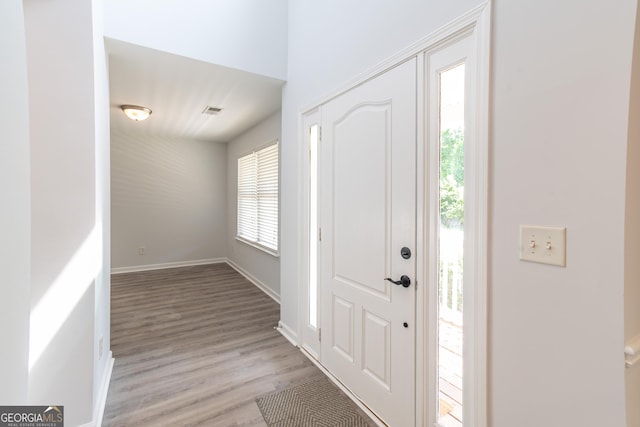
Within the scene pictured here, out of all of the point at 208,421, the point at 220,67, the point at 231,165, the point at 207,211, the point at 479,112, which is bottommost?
the point at 208,421

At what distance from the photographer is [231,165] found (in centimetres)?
576

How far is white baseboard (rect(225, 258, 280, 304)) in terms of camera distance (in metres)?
3.98

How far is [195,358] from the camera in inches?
96.6

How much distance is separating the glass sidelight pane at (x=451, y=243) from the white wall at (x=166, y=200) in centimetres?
526

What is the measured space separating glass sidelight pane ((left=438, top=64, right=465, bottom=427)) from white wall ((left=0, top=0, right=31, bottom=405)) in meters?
1.49

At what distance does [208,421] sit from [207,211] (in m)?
4.60

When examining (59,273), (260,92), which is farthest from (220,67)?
(59,273)

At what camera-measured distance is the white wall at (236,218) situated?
4.03m

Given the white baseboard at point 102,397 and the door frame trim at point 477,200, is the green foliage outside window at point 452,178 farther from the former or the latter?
the white baseboard at point 102,397

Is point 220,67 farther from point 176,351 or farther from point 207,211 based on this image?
point 207,211

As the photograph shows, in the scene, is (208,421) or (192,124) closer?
(208,421)

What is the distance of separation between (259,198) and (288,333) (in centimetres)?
244

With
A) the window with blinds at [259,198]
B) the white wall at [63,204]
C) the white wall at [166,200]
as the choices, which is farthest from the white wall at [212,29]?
the white wall at [166,200]

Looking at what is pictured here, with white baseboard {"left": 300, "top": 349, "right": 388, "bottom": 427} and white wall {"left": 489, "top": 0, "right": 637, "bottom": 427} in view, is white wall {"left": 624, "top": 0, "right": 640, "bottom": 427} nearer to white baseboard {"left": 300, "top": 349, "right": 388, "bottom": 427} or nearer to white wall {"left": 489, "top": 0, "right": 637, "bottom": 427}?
white wall {"left": 489, "top": 0, "right": 637, "bottom": 427}
